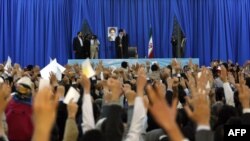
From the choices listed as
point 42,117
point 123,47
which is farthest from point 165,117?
point 123,47

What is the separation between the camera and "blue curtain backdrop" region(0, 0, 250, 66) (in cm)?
1969

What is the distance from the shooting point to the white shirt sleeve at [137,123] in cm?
371

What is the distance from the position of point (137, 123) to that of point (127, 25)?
55.3ft

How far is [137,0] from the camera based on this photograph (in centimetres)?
2044

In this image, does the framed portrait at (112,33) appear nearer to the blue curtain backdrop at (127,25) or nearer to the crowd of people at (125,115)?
the blue curtain backdrop at (127,25)

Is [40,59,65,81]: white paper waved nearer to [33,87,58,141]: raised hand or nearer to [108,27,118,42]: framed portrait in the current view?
[33,87,58,141]: raised hand

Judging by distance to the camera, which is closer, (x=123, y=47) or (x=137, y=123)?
(x=137, y=123)

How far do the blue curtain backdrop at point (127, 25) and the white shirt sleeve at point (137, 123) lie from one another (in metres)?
15.7

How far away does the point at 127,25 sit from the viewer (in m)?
20.4

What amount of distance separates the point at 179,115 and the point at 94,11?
632 inches

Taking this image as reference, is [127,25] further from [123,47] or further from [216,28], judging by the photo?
[216,28]

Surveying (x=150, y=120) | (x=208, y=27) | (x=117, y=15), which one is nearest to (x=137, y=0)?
(x=117, y=15)

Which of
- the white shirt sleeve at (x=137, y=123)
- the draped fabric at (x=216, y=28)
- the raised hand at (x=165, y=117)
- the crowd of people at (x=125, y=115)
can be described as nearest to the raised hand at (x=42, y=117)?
the crowd of people at (x=125, y=115)

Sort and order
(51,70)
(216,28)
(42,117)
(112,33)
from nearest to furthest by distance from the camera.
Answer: (42,117), (51,70), (112,33), (216,28)
